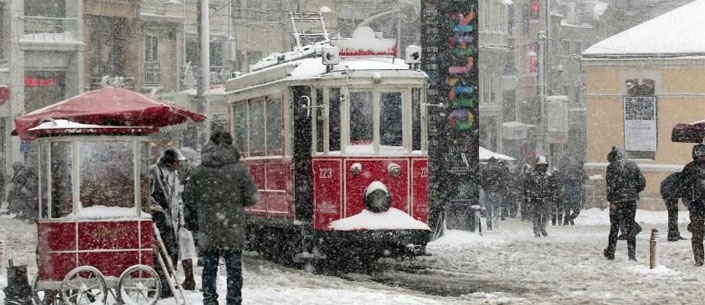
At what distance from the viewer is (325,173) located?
1900 centimetres

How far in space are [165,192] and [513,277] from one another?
5.63 m

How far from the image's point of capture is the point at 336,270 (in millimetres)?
19672

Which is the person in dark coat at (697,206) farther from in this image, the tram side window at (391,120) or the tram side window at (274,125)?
the tram side window at (274,125)

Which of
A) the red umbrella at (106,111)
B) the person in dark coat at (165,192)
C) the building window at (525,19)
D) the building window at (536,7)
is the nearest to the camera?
the red umbrella at (106,111)

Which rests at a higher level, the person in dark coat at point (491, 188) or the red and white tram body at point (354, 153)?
the red and white tram body at point (354, 153)

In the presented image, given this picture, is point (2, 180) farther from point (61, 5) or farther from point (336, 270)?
point (336, 270)

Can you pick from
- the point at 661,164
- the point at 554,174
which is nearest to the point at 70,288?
the point at 554,174

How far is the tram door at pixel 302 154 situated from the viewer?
63.0 ft

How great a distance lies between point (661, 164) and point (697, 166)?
1676 cm

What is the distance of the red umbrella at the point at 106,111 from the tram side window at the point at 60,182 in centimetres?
34

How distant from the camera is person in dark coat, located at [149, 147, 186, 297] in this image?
49.1ft

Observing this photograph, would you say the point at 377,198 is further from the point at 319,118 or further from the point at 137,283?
the point at 137,283

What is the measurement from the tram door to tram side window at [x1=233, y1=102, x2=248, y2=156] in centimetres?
256

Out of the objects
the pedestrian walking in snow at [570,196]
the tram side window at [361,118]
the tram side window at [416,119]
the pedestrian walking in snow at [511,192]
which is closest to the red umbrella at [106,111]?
the tram side window at [361,118]
